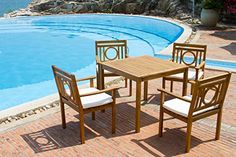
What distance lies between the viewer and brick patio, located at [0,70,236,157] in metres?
3.41

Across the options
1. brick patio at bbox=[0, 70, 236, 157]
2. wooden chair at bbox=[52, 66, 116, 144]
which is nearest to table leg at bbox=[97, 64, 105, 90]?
brick patio at bbox=[0, 70, 236, 157]

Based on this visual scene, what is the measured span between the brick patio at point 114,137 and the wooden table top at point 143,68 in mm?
751

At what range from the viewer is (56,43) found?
12430mm

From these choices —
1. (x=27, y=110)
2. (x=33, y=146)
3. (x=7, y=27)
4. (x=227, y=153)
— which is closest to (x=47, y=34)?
(x=7, y=27)

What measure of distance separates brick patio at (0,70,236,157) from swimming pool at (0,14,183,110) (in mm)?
2381

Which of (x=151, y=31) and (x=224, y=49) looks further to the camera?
(x=151, y=31)

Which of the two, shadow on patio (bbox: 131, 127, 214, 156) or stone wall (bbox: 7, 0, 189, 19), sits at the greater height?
stone wall (bbox: 7, 0, 189, 19)

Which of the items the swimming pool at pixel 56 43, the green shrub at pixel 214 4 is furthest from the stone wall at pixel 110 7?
the green shrub at pixel 214 4

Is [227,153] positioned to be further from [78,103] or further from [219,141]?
[78,103]

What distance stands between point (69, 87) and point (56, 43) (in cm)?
933

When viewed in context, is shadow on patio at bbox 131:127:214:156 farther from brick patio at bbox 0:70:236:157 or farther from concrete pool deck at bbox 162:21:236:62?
concrete pool deck at bbox 162:21:236:62

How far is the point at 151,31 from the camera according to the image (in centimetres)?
1420

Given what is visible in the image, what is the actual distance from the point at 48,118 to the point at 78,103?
1.13 meters

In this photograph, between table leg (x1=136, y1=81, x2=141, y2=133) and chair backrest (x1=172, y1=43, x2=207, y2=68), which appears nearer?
table leg (x1=136, y1=81, x2=141, y2=133)
